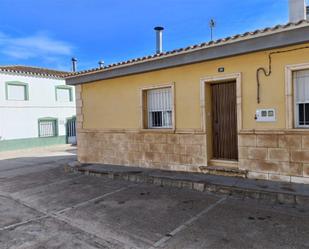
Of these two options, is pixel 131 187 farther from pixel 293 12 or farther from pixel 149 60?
pixel 293 12

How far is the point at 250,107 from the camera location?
20.9ft

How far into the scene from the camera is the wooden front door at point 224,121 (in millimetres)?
6973

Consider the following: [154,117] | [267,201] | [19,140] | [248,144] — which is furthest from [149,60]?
[19,140]

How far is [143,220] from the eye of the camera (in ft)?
15.5

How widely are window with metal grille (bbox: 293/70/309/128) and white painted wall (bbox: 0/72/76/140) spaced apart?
17.9 m

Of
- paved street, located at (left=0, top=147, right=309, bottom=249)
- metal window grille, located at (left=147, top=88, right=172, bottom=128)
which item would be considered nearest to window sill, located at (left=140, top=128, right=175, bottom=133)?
metal window grille, located at (left=147, top=88, right=172, bottom=128)

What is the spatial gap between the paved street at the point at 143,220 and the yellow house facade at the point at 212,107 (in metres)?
1.39

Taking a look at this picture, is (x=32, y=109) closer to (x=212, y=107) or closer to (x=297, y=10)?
(x=212, y=107)

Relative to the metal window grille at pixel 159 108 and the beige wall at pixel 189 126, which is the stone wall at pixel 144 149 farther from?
the metal window grille at pixel 159 108

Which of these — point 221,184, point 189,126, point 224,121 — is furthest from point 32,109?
point 221,184

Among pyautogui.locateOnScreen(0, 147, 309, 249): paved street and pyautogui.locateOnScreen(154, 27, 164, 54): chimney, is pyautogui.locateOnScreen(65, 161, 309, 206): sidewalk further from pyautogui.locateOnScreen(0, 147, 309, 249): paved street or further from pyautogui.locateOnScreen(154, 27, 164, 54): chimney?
pyautogui.locateOnScreen(154, 27, 164, 54): chimney

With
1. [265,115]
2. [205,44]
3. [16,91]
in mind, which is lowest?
[265,115]

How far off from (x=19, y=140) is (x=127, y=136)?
514 inches

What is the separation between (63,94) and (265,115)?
1863 centimetres
